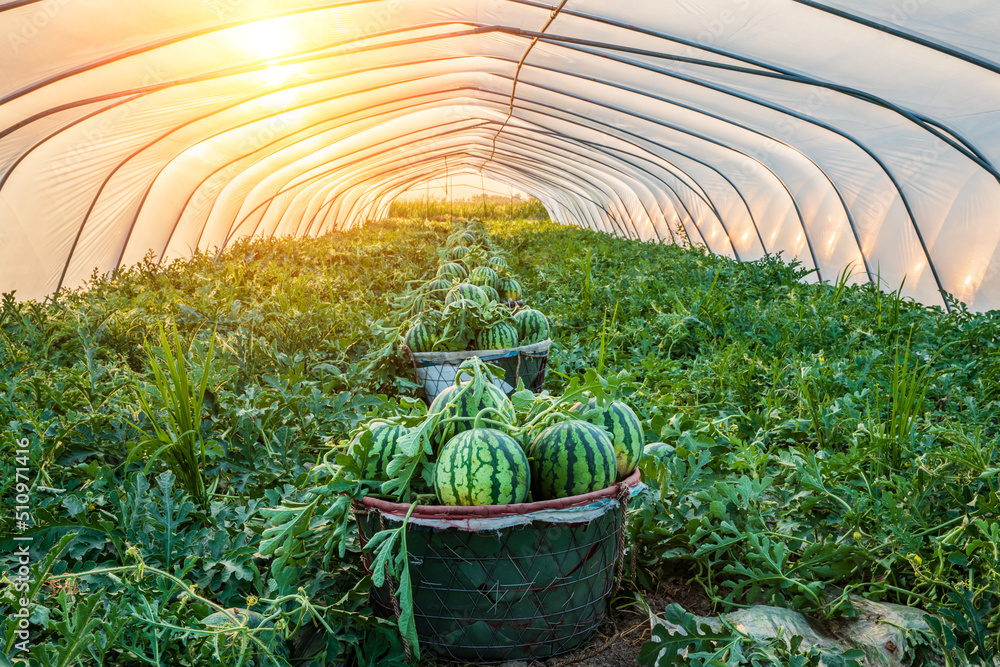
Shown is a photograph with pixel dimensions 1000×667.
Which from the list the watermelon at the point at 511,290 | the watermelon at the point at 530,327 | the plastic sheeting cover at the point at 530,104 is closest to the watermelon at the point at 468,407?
the watermelon at the point at 530,327

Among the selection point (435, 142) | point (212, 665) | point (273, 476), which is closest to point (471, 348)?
point (273, 476)

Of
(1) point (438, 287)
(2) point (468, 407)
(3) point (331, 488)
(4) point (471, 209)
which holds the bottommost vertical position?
(3) point (331, 488)

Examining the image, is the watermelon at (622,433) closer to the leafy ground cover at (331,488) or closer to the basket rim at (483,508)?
the leafy ground cover at (331,488)

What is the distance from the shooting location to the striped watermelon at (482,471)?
1.74 metres

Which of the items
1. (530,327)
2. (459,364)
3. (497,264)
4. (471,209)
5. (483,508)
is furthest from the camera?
(471,209)

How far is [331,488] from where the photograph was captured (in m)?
1.76

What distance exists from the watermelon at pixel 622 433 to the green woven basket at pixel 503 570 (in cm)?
16

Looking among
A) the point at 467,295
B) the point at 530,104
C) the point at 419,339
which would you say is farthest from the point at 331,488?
the point at 530,104

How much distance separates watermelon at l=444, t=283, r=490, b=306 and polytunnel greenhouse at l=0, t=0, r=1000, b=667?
23cm

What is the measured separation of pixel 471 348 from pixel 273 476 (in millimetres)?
1843

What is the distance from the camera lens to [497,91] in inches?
375

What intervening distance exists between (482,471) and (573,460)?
0.27 metres

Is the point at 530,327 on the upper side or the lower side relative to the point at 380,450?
upper

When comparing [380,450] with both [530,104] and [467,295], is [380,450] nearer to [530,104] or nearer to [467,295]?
[467,295]
